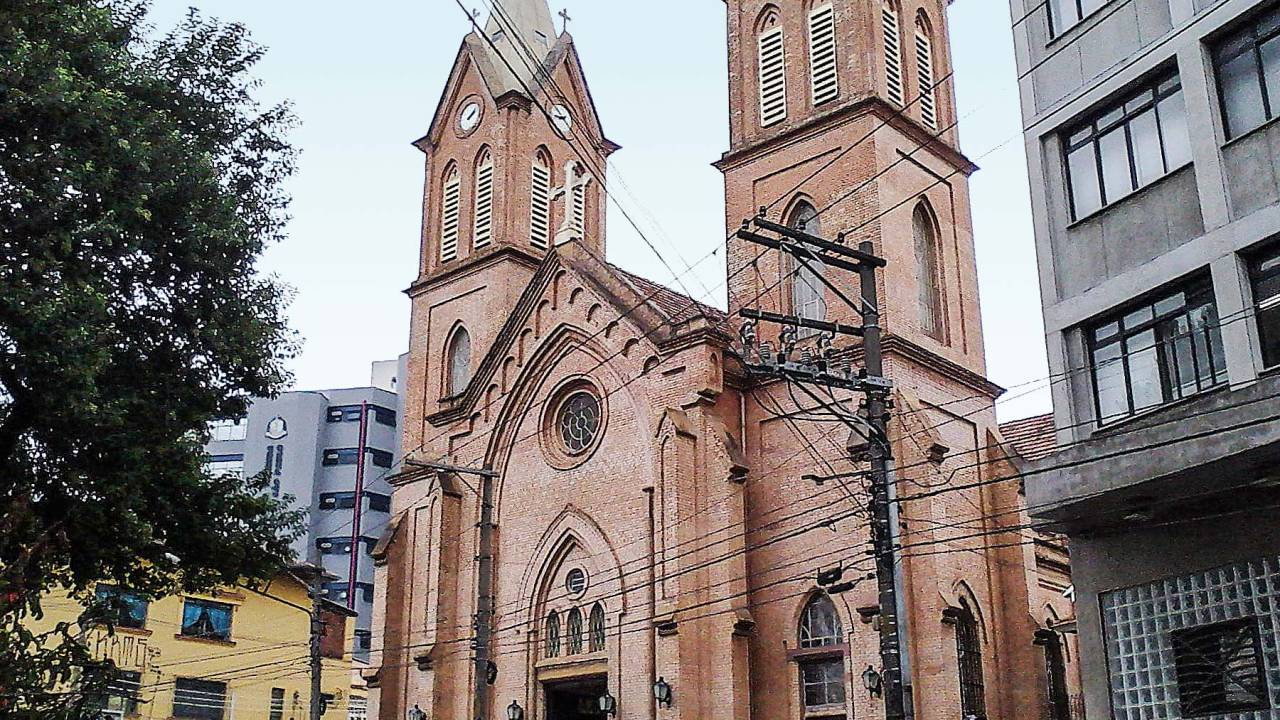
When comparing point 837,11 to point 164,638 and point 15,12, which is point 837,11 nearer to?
point 15,12

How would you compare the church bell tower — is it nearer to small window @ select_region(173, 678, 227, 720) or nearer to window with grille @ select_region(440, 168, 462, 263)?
window with grille @ select_region(440, 168, 462, 263)

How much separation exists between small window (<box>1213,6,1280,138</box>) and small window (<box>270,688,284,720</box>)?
3606 centimetres

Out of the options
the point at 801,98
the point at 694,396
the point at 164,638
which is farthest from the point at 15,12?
the point at 164,638

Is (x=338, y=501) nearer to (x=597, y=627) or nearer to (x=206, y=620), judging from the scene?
(x=206, y=620)

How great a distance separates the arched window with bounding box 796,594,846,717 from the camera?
25.8 m

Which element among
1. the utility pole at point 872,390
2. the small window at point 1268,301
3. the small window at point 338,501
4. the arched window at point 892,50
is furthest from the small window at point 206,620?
the small window at point 1268,301

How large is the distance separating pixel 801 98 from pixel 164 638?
25.4 metres

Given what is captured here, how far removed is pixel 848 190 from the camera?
2877 cm

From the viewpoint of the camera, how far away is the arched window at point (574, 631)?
97.7ft

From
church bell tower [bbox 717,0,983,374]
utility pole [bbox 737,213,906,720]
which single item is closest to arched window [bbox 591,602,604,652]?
church bell tower [bbox 717,0,983,374]

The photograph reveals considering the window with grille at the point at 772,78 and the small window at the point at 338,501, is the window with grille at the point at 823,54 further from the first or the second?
the small window at the point at 338,501

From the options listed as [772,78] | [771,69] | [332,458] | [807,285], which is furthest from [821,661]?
[332,458]

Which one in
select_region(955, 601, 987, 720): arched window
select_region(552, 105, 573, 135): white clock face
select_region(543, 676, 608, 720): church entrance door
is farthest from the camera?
select_region(552, 105, 573, 135): white clock face

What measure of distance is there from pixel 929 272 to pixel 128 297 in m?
18.1
